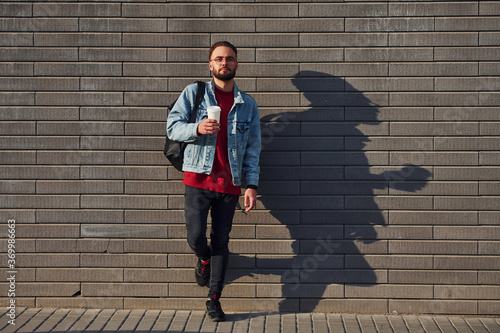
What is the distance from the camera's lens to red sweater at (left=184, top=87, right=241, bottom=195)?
4777 millimetres

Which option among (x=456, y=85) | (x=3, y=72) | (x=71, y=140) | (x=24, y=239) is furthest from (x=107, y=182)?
(x=456, y=85)

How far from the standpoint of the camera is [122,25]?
518 cm

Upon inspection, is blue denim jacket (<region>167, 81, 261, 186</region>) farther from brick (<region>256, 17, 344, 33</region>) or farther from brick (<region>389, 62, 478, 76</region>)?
brick (<region>389, 62, 478, 76</region>)

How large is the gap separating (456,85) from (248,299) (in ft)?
8.39

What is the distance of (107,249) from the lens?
523 centimetres

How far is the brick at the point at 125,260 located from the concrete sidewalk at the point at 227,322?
391mm

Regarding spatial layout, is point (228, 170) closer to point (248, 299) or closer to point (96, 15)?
point (248, 299)

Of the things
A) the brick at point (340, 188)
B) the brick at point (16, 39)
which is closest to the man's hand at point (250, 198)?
the brick at point (340, 188)

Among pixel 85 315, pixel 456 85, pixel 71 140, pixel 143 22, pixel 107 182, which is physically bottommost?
pixel 85 315

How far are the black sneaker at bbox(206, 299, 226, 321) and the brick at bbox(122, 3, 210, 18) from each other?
2.43 m

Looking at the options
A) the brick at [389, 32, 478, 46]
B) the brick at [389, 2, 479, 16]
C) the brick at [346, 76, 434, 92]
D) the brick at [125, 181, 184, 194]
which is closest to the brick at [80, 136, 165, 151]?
the brick at [125, 181, 184, 194]

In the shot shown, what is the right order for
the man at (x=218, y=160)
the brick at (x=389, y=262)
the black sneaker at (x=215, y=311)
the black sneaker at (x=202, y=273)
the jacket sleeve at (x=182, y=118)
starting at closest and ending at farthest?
the jacket sleeve at (x=182, y=118)
the man at (x=218, y=160)
the black sneaker at (x=215, y=311)
the black sneaker at (x=202, y=273)
the brick at (x=389, y=262)

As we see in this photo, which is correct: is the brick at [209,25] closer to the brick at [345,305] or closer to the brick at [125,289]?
the brick at [125,289]

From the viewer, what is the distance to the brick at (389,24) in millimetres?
5113
